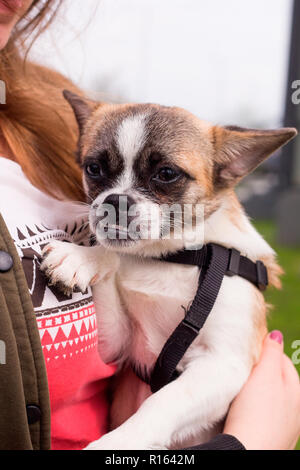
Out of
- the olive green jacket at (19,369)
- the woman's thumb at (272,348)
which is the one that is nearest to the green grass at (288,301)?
the woman's thumb at (272,348)

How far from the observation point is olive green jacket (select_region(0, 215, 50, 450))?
3.40ft

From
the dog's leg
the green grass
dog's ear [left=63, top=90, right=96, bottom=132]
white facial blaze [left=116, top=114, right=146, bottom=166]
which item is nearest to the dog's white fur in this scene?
the dog's leg

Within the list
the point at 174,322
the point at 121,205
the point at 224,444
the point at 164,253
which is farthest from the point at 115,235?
the point at 224,444

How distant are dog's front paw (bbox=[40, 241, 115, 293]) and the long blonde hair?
0.24 meters

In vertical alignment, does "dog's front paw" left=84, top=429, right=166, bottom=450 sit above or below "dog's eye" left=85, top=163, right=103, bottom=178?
below

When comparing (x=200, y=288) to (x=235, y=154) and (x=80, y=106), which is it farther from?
(x=80, y=106)

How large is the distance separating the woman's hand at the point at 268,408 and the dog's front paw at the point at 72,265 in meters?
0.50

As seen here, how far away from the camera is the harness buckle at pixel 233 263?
1.49 meters

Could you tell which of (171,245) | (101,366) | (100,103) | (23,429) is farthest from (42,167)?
(23,429)

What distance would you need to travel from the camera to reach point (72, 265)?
4.44 feet

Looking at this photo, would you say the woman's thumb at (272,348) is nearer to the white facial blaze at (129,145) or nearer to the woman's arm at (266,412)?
the woman's arm at (266,412)

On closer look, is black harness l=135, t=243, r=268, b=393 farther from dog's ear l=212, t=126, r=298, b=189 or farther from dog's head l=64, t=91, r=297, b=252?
dog's ear l=212, t=126, r=298, b=189

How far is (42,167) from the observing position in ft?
5.30
